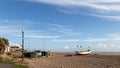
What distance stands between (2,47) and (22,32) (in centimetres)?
2773

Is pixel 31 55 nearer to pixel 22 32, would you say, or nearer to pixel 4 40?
pixel 4 40

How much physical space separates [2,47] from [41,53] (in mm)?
17552

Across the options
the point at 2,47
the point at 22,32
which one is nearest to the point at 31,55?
the point at 2,47

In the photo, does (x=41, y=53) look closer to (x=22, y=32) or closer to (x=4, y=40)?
(x=4, y=40)

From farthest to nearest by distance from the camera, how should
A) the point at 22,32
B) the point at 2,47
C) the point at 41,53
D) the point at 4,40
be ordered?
1. the point at 41,53
2. the point at 4,40
3. the point at 2,47
4. the point at 22,32

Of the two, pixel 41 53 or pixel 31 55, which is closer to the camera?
pixel 31 55

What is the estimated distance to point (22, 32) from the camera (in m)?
51.3

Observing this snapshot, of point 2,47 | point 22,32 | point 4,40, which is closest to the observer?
point 22,32

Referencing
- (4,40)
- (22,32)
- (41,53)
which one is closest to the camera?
(22,32)

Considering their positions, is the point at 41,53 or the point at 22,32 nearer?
the point at 22,32

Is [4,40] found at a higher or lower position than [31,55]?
higher

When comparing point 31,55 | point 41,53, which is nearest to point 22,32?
point 31,55

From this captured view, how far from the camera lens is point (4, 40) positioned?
81.9 m

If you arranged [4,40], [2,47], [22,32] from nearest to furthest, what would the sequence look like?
[22,32]
[2,47]
[4,40]
